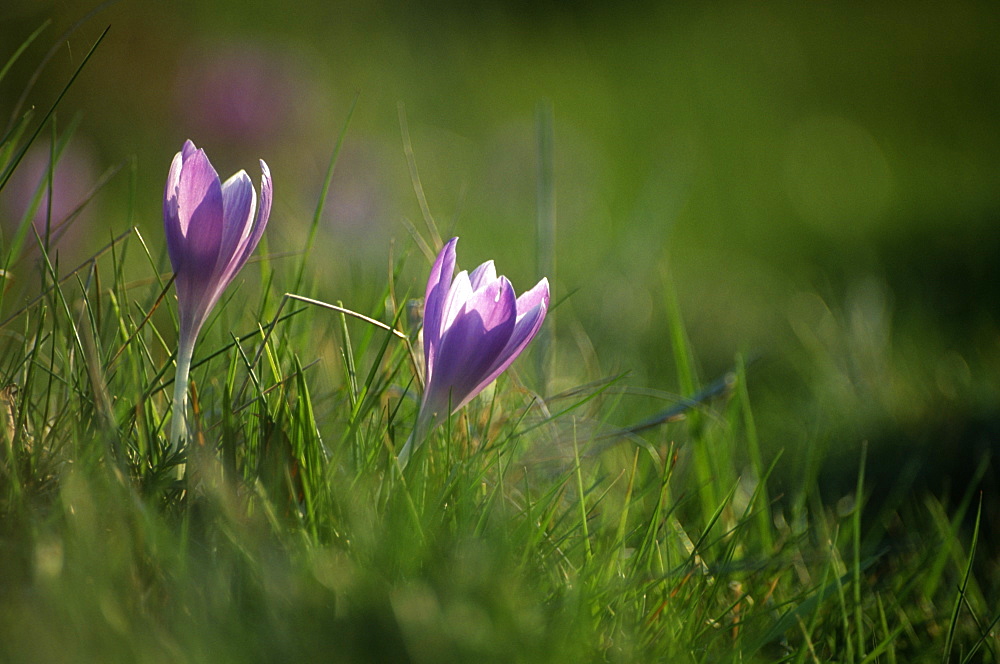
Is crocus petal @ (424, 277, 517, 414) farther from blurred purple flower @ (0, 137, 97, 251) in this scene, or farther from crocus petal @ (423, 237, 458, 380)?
blurred purple flower @ (0, 137, 97, 251)

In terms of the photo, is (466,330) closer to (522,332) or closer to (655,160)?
(522,332)

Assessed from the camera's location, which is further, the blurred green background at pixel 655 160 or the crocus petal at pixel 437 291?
the blurred green background at pixel 655 160

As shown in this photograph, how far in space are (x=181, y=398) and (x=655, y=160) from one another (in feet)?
10.7

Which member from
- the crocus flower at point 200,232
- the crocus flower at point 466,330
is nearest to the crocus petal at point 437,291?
the crocus flower at point 466,330

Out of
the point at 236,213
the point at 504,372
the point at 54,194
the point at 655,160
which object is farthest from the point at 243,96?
the point at 236,213

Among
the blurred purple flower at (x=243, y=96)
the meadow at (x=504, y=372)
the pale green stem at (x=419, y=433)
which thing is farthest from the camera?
the blurred purple flower at (x=243, y=96)

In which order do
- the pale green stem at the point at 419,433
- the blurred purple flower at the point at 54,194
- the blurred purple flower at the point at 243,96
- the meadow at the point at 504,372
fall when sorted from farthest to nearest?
the blurred purple flower at the point at 243,96 < the blurred purple flower at the point at 54,194 < the pale green stem at the point at 419,433 < the meadow at the point at 504,372

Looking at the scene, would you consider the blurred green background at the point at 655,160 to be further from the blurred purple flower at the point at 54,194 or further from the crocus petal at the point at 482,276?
the crocus petal at the point at 482,276

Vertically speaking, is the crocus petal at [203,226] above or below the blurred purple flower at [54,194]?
above

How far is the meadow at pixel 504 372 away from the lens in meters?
0.49

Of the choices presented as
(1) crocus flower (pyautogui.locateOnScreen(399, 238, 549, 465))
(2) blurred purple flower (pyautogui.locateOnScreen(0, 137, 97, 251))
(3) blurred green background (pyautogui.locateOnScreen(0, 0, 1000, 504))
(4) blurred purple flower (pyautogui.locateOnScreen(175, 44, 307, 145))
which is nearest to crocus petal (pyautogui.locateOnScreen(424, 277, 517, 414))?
(1) crocus flower (pyautogui.locateOnScreen(399, 238, 549, 465))

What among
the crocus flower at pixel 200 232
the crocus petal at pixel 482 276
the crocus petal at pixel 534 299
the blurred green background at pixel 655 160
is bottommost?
the blurred green background at pixel 655 160

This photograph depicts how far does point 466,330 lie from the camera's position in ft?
1.86

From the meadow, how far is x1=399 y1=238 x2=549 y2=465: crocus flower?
0.01 metres
